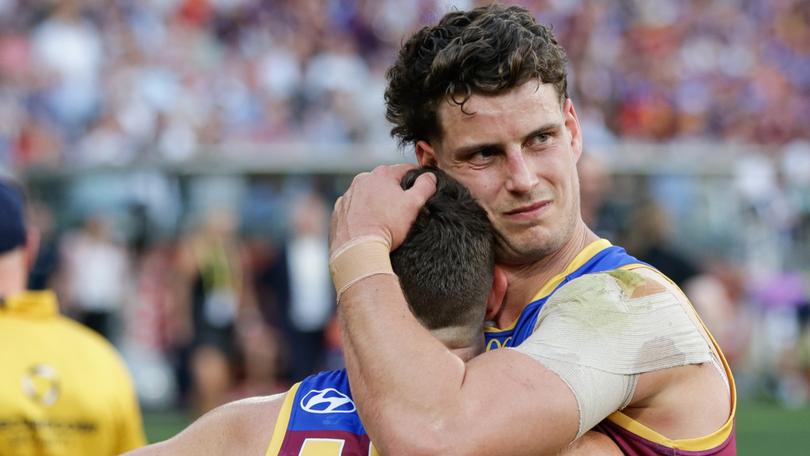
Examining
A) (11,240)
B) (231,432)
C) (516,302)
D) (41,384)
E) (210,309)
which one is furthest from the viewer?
(210,309)

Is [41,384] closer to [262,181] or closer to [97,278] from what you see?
[97,278]

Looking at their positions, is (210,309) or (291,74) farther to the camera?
(291,74)

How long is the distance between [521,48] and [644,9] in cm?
1524

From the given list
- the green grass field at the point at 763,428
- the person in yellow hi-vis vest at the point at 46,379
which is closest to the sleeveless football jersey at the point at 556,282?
the person in yellow hi-vis vest at the point at 46,379

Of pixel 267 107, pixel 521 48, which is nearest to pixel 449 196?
pixel 521 48

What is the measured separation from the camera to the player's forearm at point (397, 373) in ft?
9.05

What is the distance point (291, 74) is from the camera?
48.0 ft

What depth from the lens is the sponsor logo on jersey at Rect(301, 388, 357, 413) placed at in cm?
315

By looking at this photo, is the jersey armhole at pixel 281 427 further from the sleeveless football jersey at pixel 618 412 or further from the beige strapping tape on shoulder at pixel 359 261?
the sleeveless football jersey at pixel 618 412

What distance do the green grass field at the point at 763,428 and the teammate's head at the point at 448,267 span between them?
741cm

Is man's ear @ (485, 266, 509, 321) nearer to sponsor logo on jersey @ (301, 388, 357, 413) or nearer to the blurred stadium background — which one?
sponsor logo on jersey @ (301, 388, 357, 413)

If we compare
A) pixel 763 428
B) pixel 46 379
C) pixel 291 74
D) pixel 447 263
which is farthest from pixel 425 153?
pixel 291 74

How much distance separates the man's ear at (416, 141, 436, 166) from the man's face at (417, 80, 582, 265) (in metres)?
0.14

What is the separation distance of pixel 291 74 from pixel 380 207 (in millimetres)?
11703
